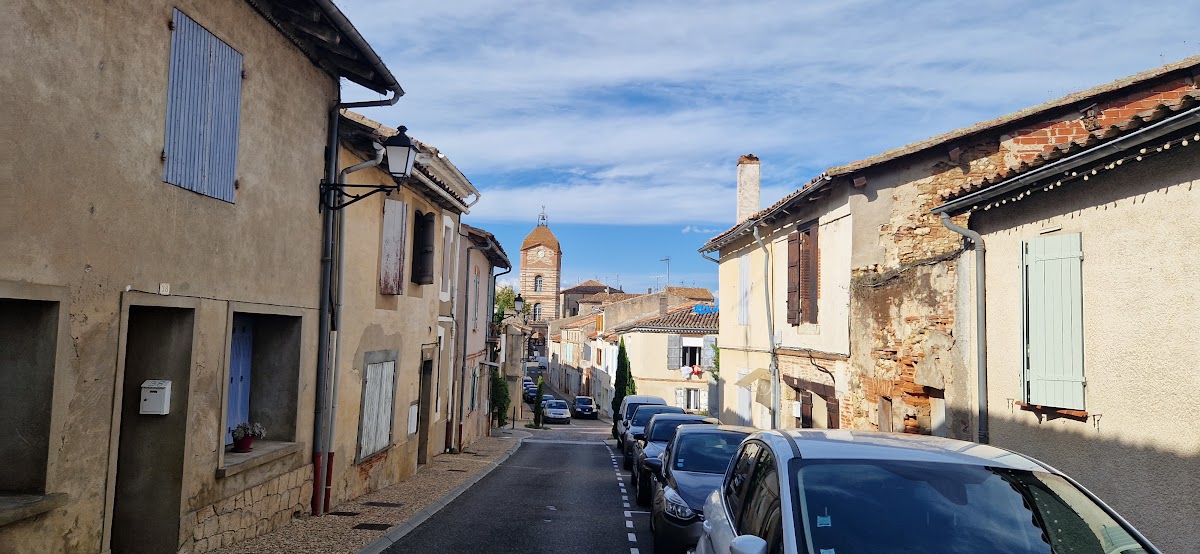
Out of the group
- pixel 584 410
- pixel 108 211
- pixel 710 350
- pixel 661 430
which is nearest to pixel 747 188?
pixel 661 430

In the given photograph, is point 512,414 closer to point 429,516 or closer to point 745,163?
point 745,163

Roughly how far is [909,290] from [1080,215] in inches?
153

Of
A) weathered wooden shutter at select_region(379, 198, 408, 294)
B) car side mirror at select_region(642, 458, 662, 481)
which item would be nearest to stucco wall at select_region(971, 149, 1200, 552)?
car side mirror at select_region(642, 458, 662, 481)

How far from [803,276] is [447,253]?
7.38 meters

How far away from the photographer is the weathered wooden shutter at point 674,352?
146ft

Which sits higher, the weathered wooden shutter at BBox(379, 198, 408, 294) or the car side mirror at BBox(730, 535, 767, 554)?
the weathered wooden shutter at BBox(379, 198, 408, 294)

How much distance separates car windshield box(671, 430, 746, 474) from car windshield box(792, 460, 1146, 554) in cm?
582

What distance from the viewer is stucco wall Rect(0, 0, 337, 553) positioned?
5.37 m

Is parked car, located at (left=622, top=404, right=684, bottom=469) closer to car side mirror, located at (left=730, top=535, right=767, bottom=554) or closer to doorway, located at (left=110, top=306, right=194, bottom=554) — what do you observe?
doorway, located at (left=110, top=306, right=194, bottom=554)

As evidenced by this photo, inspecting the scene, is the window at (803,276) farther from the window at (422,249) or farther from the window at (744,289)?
the window at (422,249)

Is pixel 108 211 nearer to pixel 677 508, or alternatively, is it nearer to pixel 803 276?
pixel 677 508

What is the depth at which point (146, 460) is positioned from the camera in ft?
24.0

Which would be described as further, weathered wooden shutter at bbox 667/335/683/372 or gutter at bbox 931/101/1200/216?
weathered wooden shutter at bbox 667/335/683/372

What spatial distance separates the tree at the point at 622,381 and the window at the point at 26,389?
3979 cm
